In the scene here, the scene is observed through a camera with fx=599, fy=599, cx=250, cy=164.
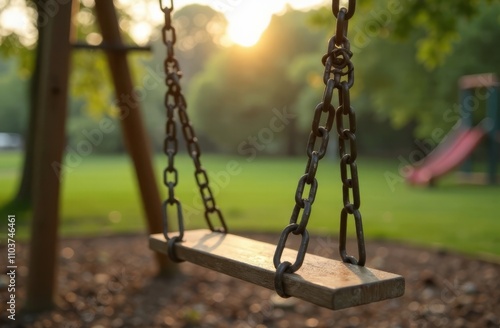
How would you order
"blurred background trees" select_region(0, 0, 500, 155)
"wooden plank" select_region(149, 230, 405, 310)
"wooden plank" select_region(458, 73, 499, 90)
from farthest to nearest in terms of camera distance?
"wooden plank" select_region(458, 73, 499, 90), "blurred background trees" select_region(0, 0, 500, 155), "wooden plank" select_region(149, 230, 405, 310)

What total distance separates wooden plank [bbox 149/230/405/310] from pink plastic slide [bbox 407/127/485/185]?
406 inches

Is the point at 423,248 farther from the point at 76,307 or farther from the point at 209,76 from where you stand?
the point at 209,76

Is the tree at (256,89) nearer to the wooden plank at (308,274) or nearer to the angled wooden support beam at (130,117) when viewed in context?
the angled wooden support beam at (130,117)

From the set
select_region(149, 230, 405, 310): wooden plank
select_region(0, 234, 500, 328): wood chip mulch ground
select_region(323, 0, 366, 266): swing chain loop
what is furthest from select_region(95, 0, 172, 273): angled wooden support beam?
select_region(323, 0, 366, 266): swing chain loop

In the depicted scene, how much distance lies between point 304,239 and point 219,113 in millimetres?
27513

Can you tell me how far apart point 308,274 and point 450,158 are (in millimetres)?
11207

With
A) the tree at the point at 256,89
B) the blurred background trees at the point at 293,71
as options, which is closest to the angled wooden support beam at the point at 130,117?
the blurred background trees at the point at 293,71

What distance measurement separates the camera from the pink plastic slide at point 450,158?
38.3 feet

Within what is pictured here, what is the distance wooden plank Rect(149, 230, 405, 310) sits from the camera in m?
1.38

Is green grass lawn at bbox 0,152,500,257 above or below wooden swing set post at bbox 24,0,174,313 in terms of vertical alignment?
below

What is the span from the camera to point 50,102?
3.36 meters

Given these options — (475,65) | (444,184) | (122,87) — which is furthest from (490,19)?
(122,87)

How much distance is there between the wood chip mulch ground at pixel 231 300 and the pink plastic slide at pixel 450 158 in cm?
698

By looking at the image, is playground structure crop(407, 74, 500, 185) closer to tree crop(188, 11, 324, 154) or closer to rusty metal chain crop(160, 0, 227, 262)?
rusty metal chain crop(160, 0, 227, 262)
